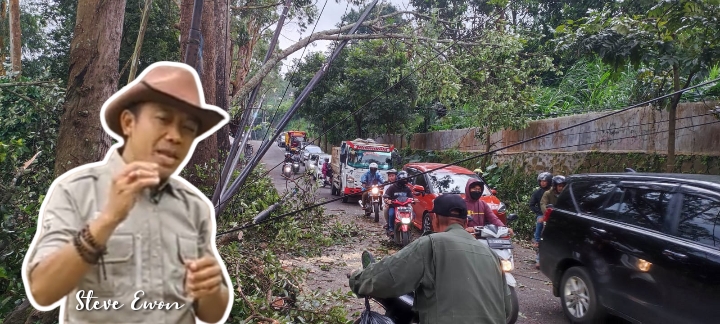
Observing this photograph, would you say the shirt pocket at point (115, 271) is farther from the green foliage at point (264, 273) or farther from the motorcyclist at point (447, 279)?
the green foliage at point (264, 273)

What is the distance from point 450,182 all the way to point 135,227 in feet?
29.7

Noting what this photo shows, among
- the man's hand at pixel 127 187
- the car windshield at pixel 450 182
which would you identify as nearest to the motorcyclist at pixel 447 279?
the man's hand at pixel 127 187

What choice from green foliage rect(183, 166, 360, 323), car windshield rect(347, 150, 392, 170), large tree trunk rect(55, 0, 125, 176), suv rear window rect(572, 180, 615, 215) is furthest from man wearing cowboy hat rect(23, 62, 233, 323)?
car windshield rect(347, 150, 392, 170)

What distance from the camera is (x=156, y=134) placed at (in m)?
1.33

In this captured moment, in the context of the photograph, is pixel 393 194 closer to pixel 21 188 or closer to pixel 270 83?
pixel 270 83

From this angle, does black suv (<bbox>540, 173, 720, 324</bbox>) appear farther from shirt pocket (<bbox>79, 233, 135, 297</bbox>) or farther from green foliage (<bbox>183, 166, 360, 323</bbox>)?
shirt pocket (<bbox>79, 233, 135, 297</bbox>)

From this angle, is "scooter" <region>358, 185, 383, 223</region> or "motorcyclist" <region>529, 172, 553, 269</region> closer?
"motorcyclist" <region>529, 172, 553, 269</region>

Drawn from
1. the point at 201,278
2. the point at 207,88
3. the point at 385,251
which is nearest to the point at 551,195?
the point at 385,251

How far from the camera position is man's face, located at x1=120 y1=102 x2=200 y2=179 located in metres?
1.32

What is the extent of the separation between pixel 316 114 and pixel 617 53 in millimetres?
18399

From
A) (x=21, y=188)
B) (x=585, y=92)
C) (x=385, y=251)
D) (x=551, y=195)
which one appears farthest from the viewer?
(x=585, y=92)

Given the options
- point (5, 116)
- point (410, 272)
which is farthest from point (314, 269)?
point (410, 272)

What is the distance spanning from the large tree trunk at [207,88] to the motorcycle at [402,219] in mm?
4335

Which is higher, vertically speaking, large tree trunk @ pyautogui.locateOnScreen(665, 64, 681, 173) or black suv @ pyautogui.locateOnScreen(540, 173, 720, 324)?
large tree trunk @ pyautogui.locateOnScreen(665, 64, 681, 173)
